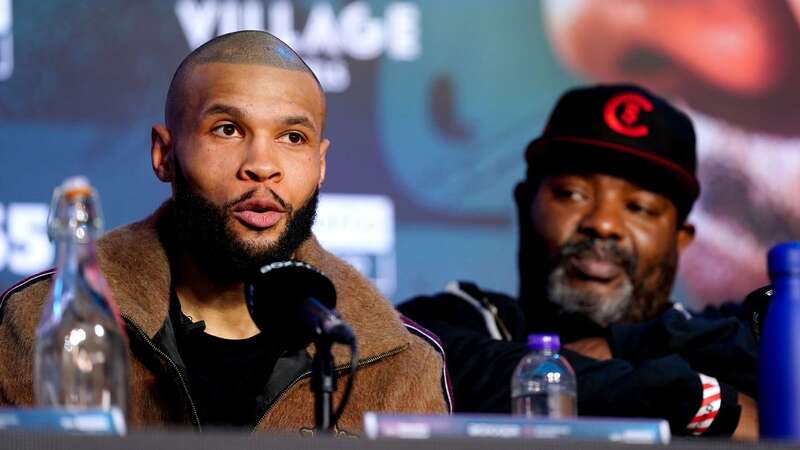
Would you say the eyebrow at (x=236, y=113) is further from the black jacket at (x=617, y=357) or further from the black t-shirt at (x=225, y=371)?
the black jacket at (x=617, y=357)

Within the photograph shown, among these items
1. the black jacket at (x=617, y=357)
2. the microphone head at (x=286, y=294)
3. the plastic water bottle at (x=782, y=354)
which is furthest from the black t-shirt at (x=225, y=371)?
the plastic water bottle at (x=782, y=354)

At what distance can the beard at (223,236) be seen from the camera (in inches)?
97.8

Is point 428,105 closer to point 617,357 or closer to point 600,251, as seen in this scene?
point 600,251

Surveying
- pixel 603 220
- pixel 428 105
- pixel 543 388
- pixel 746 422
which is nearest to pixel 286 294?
pixel 543 388

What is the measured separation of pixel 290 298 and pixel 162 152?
2.98ft

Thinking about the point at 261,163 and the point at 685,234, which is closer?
the point at 261,163

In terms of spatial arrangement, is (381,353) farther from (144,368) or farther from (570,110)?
(570,110)

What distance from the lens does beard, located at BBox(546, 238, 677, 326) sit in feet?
11.7

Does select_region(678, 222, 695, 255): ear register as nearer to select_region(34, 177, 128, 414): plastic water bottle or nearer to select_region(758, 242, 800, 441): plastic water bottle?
select_region(758, 242, 800, 441): plastic water bottle

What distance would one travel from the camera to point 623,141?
11.6 feet

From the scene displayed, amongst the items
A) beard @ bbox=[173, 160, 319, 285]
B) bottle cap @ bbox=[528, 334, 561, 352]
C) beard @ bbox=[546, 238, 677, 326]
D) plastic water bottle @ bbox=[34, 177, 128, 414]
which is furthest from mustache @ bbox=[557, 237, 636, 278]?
plastic water bottle @ bbox=[34, 177, 128, 414]

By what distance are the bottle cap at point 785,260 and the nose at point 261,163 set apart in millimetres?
1051

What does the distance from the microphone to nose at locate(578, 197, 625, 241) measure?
173 centimetres

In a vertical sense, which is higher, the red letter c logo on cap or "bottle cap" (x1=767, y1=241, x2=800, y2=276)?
the red letter c logo on cap
